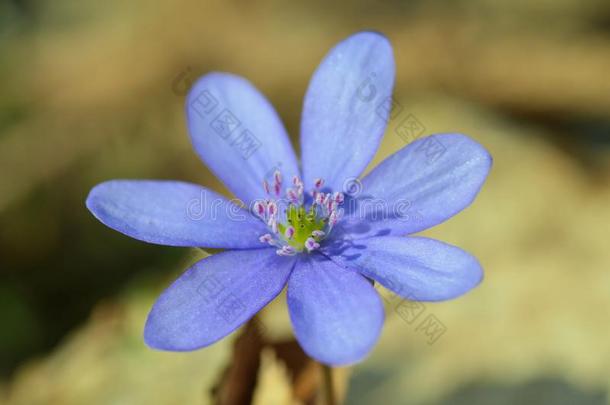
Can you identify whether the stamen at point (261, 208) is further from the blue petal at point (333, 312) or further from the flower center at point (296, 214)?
the blue petal at point (333, 312)

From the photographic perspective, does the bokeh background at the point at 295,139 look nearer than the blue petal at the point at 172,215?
No

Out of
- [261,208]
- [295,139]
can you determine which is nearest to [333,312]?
[261,208]

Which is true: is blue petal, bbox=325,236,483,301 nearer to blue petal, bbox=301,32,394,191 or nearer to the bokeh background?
blue petal, bbox=301,32,394,191

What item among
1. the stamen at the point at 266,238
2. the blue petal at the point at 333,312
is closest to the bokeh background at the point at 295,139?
the stamen at the point at 266,238

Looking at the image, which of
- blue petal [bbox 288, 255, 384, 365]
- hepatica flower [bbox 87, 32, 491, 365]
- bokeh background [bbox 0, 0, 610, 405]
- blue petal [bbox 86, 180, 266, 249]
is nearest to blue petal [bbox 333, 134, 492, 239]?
hepatica flower [bbox 87, 32, 491, 365]

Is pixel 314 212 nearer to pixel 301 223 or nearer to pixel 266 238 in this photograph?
pixel 301 223

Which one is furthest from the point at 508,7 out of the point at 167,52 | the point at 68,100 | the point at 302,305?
the point at 302,305

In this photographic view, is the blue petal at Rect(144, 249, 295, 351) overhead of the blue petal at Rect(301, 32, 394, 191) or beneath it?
beneath
